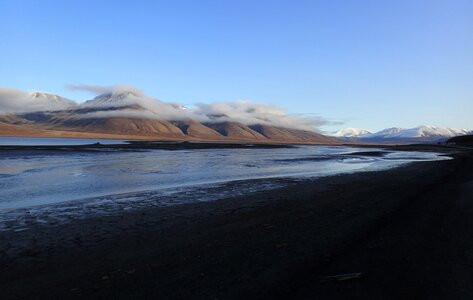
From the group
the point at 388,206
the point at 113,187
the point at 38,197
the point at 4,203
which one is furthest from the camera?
the point at 113,187

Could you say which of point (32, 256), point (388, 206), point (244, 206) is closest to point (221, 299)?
point (32, 256)

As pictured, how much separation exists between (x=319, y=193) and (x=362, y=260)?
13153 millimetres

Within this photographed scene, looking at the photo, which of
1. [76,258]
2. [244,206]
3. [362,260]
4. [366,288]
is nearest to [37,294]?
[76,258]

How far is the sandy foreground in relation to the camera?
25.8 ft

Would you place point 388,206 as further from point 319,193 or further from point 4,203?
point 4,203

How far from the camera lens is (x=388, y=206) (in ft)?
57.3

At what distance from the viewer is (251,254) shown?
10.3 meters

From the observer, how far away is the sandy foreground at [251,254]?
7.86 meters

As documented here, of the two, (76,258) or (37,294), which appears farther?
(76,258)

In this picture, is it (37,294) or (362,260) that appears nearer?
(37,294)

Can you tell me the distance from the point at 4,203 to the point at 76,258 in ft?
38.7

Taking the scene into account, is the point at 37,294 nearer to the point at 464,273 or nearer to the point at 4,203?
the point at 464,273

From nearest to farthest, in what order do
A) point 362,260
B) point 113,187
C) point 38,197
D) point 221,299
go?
1. point 221,299
2. point 362,260
3. point 38,197
4. point 113,187

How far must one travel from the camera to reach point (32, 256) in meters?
10.5
